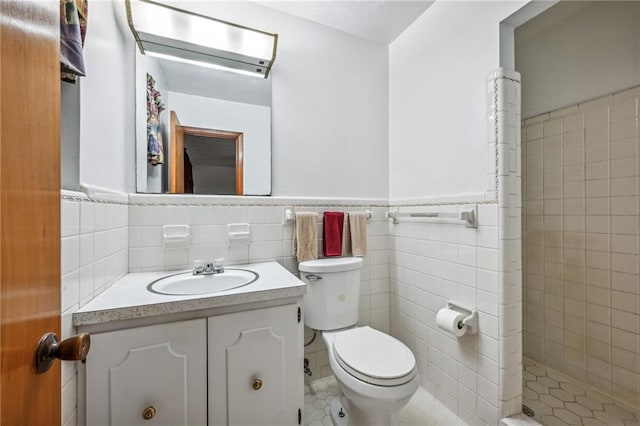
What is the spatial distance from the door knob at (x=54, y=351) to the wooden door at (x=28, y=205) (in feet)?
0.05

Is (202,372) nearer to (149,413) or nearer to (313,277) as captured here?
(149,413)

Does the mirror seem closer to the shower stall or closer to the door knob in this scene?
the door knob

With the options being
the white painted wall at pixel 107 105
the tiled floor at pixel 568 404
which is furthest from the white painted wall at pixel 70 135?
the tiled floor at pixel 568 404

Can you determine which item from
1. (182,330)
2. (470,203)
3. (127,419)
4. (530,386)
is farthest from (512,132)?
(127,419)

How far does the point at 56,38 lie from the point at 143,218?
99 centimetres

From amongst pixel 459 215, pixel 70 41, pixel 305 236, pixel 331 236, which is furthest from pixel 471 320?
A: pixel 70 41

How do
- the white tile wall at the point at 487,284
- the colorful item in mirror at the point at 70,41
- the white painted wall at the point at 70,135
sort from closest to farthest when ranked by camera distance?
the colorful item in mirror at the point at 70,41 < the white painted wall at the point at 70,135 < the white tile wall at the point at 487,284

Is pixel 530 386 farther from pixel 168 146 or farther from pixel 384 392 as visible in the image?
pixel 168 146

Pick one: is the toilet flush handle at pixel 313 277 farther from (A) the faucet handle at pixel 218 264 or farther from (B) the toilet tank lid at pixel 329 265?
(A) the faucet handle at pixel 218 264

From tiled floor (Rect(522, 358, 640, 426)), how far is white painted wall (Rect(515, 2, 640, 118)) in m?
1.76

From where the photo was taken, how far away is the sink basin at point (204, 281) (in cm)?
127

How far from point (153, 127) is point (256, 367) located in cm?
131

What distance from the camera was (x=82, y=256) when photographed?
879mm

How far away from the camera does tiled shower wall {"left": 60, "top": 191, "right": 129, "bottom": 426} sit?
2.56 feet
